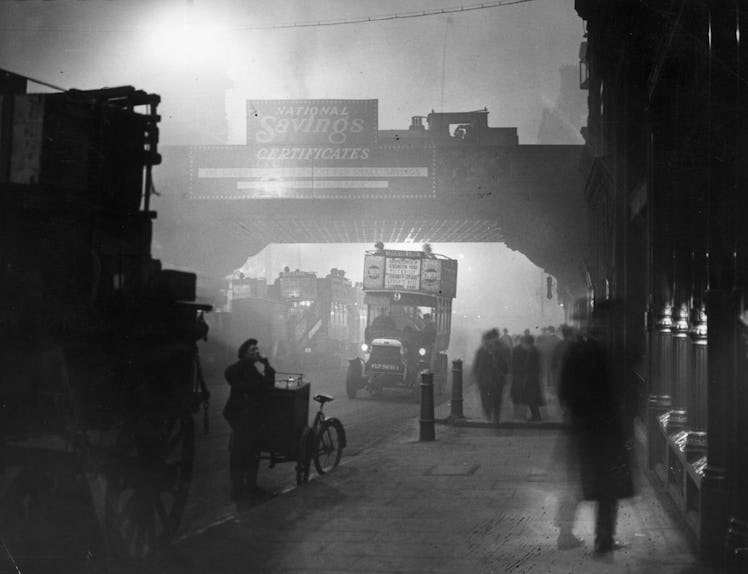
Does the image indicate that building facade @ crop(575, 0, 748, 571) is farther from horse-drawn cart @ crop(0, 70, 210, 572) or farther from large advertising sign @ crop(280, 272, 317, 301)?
large advertising sign @ crop(280, 272, 317, 301)

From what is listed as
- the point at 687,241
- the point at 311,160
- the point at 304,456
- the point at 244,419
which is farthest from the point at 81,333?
the point at 311,160

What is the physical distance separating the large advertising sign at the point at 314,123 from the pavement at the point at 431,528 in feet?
89.2

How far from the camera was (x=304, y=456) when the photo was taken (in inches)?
411

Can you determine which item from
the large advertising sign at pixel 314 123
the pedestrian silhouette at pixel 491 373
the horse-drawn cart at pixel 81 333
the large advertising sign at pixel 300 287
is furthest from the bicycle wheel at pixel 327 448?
the large advertising sign at pixel 300 287

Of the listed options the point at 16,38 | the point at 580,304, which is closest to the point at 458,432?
the point at 580,304

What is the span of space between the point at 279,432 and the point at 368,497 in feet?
4.46

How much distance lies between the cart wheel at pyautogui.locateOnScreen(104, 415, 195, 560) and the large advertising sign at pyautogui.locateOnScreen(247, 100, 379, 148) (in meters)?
31.8

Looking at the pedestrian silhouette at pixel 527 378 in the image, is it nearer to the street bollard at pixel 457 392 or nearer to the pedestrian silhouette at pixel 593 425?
the street bollard at pixel 457 392

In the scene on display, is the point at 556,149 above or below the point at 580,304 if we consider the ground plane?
above

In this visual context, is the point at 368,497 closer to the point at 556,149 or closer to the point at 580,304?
the point at 580,304

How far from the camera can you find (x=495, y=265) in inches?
5246

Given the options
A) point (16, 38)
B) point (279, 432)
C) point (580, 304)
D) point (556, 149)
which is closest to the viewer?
point (279, 432)

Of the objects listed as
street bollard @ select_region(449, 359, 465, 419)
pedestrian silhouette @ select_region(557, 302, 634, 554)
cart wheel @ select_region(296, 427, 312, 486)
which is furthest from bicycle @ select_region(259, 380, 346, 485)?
street bollard @ select_region(449, 359, 465, 419)

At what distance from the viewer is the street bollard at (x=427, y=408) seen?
1497cm
